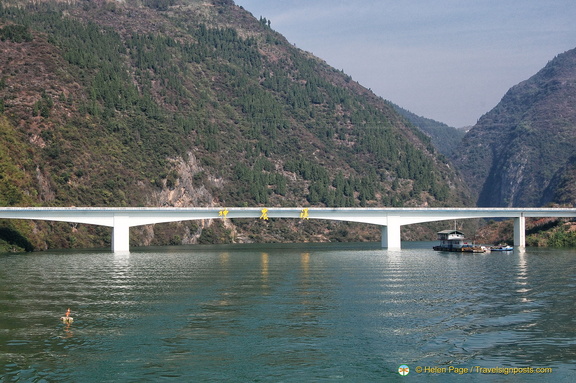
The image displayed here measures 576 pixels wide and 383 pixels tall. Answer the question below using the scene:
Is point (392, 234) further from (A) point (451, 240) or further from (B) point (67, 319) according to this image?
(B) point (67, 319)

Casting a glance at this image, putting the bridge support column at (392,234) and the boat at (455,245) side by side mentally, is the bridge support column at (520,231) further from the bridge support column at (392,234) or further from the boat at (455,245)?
the bridge support column at (392,234)

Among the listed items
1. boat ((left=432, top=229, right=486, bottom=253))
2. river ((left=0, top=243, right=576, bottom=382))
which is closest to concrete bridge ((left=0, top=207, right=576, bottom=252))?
boat ((left=432, top=229, right=486, bottom=253))

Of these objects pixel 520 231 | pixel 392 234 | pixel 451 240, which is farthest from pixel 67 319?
pixel 520 231

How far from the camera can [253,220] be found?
639ft

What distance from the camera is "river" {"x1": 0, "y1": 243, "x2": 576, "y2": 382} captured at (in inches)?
1188

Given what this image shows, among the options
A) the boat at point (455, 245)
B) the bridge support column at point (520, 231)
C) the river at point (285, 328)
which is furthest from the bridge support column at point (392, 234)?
the river at point (285, 328)

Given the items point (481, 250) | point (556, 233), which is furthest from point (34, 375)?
point (556, 233)

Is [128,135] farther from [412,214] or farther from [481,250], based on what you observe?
[481,250]

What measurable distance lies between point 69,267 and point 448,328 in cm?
5095

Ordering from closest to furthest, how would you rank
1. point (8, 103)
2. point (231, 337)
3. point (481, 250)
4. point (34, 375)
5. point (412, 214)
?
point (34, 375) < point (231, 337) < point (481, 250) < point (412, 214) < point (8, 103)

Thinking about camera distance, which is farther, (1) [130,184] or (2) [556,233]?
Answer: (1) [130,184]

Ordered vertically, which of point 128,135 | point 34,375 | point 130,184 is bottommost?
point 34,375

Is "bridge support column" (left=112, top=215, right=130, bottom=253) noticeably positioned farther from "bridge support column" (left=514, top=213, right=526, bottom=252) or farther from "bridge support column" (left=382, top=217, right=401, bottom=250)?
"bridge support column" (left=514, top=213, right=526, bottom=252)

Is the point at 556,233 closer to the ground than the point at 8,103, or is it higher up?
closer to the ground
